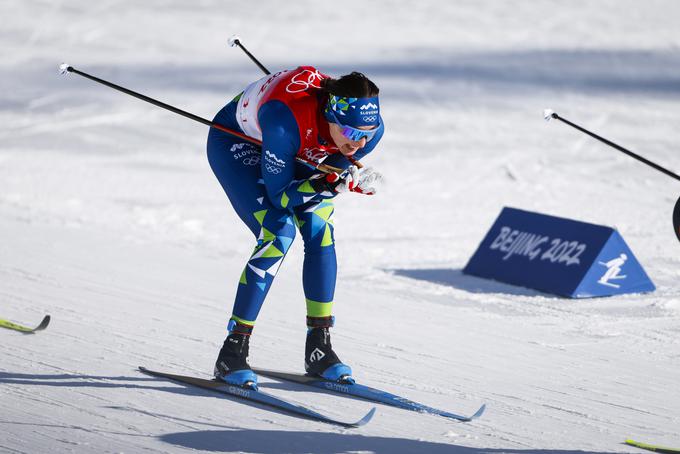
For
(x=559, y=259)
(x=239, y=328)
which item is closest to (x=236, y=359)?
(x=239, y=328)

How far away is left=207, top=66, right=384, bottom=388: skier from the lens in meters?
3.94

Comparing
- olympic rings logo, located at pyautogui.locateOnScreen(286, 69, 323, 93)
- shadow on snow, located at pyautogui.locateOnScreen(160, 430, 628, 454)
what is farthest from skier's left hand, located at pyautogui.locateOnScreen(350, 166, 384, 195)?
shadow on snow, located at pyautogui.locateOnScreen(160, 430, 628, 454)

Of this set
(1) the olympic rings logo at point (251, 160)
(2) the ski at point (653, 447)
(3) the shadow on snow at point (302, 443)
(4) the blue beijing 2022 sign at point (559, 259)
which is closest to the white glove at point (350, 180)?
(1) the olympic rings logo at point (251, 160)

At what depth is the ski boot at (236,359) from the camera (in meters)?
4.08

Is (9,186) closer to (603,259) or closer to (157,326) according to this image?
(157,326)

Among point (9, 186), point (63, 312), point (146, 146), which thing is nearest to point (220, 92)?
point (146, 146)

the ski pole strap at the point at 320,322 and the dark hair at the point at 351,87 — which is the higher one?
the dark hair at the point at 351,87

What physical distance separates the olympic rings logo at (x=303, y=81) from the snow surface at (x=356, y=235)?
118 cm

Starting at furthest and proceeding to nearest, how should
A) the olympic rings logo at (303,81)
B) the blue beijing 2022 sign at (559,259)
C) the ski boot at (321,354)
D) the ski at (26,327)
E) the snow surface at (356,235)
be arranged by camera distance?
the blue beijing 2022 sign at (559,259), the ski at (26,327), the ski boot at (321,354), the olympic rings logo at (303,81), the snow surface at (356,235)

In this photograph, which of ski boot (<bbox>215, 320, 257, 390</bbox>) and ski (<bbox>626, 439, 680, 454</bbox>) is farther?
ski boot (<bbox>215, 320, 257, 390</bbox>)

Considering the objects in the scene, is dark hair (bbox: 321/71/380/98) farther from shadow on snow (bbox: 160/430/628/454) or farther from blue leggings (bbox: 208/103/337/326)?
shadow on snow (bbox: 160/430/628/454)

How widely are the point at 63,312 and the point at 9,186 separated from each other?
4397 mm

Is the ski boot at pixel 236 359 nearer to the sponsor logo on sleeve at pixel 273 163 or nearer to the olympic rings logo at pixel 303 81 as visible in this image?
the sponsor logo on sleeve at pixel 273 163

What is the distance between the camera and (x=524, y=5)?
75.4 ft
